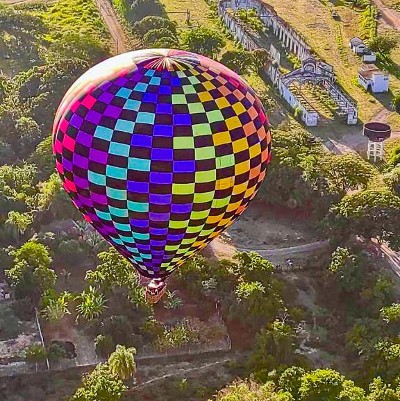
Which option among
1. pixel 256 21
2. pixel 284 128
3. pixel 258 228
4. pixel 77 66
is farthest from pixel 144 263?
pixel 256 21

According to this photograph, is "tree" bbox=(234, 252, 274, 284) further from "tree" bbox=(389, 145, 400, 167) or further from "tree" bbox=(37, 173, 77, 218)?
"tree" bbox=(389, 145, 400, 167)

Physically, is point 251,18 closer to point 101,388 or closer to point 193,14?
point 193,14

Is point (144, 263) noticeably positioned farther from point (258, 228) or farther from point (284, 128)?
point (284, 128)

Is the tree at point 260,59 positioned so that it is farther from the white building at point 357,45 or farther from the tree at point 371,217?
the tree at point 371,217

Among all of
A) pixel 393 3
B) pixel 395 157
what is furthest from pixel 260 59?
pixel 393 3

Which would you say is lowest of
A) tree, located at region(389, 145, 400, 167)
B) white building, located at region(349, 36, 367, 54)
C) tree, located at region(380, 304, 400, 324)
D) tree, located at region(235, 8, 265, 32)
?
white building, located at region(349, 36, 367, 54)

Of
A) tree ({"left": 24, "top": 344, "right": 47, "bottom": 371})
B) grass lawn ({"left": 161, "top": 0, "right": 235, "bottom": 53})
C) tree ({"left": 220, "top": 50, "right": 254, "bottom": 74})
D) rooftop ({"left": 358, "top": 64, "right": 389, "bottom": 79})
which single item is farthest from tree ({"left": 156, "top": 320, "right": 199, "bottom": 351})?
grass lawn ({"left": 161, "top": 0, "right": 235, "bottom": 53})
